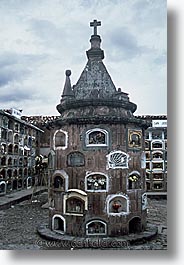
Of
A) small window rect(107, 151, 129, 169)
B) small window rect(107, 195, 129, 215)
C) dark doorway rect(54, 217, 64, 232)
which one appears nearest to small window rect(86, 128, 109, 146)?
small window rect(107, 151, 129, 169)

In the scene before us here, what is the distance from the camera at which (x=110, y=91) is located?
275 inches

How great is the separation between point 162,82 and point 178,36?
0.80 meters

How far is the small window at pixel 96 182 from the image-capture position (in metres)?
6.87

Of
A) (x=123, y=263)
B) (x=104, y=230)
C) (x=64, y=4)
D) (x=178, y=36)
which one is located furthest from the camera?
(x=104, y=230)

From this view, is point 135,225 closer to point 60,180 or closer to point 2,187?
point 60,180

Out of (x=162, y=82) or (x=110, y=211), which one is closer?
(x=162, y=82)

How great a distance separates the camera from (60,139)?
718 centimetres

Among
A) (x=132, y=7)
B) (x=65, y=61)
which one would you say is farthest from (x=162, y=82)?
(x=65, y=61)

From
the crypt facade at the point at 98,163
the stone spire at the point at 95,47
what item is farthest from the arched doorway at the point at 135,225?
the stone spire at the point at 95,47

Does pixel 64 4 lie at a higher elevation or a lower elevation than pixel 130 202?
higher

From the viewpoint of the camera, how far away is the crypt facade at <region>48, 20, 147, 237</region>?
22.2 feet

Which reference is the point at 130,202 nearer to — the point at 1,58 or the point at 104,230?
the point at 104,230

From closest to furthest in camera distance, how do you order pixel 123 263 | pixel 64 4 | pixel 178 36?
1. pixel 123 263
2. pixel 178 36
3. pixel 64 4

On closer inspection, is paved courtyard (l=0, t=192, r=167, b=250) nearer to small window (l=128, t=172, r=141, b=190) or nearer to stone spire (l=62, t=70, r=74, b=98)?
small window (l=128, t=172, r=141, b=190)
